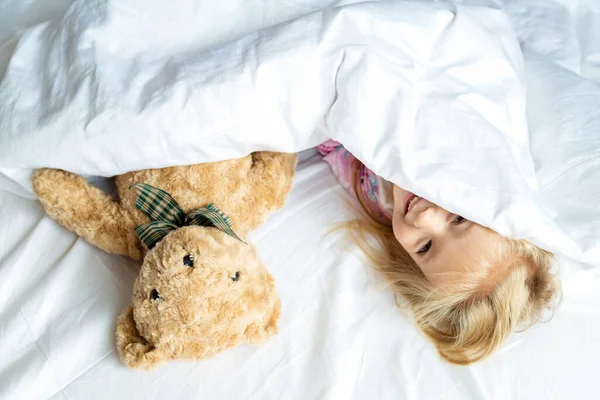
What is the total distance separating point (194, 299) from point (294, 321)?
23 centimetres

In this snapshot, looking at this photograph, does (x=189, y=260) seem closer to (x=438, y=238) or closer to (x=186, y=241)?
(x=186, y=241)

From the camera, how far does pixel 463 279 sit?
33.4 inches

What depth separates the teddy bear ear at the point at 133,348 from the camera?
2.32 feet

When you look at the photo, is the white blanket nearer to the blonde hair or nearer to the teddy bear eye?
the blonde hair

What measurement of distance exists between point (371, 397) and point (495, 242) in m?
0.29

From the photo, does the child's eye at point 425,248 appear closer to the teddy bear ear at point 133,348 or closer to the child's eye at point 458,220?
the child's eye at point 458,220

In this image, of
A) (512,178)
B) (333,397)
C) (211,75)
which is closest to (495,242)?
(512,178)

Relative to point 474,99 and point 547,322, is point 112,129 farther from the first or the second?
point 547,322

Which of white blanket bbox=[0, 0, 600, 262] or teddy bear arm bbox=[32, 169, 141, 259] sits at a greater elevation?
white blanket bbox=[0, 0, 600, 262]

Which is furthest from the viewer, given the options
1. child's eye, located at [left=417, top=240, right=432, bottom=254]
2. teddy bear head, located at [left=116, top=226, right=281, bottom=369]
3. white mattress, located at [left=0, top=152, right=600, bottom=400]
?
child's eye, located at [left=417, top=240, right=432, bottom=254]

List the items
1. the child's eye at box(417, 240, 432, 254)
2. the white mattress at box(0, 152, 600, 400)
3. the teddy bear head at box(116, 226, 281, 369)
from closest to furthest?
the teddy bear head at box(116, 226, 281, 369)
the white mattress at box(0, 152, 600, 400)
the child's eye at box(417, 240, 432, 254)

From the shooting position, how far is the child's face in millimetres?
834

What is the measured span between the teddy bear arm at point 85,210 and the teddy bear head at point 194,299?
12 cm

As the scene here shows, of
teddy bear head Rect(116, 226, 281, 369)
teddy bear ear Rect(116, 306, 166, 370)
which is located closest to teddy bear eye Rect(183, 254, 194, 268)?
teddy bear head Rect(116, 226, 281, 369)
